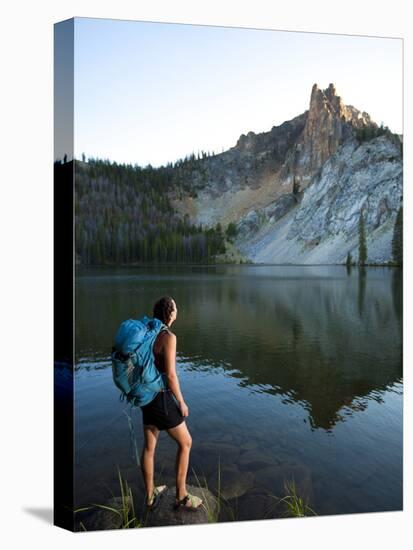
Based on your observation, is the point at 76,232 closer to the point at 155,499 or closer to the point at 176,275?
the point at 176,275

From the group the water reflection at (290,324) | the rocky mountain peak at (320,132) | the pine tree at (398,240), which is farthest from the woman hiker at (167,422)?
the pine tree at (398,240)

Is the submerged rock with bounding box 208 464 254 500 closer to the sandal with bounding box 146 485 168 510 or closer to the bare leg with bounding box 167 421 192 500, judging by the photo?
the bare leg with bounding box 167 421 192 500

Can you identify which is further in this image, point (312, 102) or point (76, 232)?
point (312, 102)

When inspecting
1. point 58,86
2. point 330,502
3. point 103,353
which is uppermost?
point 58,86

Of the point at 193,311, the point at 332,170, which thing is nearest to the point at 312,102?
the point at 332,170

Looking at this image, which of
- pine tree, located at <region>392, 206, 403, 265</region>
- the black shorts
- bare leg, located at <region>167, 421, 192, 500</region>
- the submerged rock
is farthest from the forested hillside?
the submerged rock

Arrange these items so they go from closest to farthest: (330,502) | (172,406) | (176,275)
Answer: (172,406), (330,502), (176,275)

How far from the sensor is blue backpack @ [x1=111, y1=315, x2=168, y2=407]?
7543mm

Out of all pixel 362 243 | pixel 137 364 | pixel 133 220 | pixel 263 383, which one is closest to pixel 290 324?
pixel 263 383

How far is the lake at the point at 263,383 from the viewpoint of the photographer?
8039 millimetres

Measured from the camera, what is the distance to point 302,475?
28.2 feet

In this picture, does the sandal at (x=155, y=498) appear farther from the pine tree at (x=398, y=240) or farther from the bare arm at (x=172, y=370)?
the pine tree at (x=398, y=240)

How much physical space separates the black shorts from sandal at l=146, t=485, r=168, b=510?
750mm

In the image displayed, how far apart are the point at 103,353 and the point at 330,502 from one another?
322 centimetres
